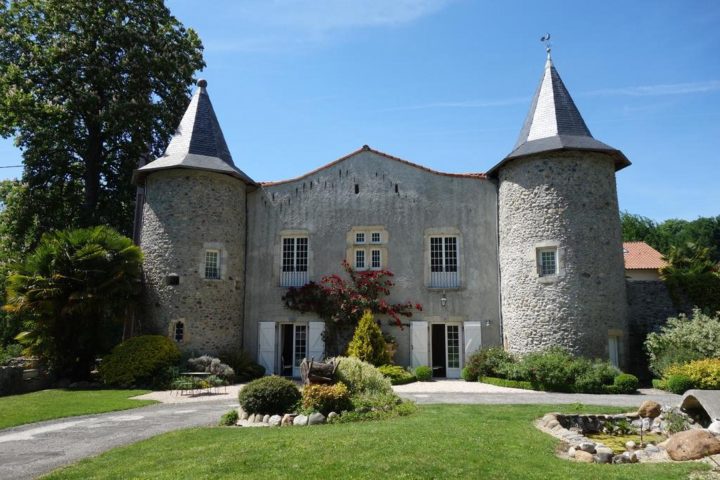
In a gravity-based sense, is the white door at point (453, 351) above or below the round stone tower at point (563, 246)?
below

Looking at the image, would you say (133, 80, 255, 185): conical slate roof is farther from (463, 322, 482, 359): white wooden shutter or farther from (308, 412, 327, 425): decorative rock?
(308, 412, 327, 425): decorative rock

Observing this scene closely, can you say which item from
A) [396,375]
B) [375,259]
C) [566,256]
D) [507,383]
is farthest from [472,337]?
[375,259]

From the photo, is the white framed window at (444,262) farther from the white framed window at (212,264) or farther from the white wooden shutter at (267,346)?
the white framed window at (212,264)

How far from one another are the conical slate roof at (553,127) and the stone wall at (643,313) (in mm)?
4145

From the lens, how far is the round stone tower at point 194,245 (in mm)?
17484

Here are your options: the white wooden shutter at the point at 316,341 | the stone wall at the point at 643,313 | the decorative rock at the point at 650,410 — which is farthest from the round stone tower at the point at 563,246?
the white wooden shutter at the point at 316,341

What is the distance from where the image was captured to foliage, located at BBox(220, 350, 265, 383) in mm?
17156

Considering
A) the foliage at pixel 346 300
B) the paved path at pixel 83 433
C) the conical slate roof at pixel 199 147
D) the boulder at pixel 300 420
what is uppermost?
the conical slate roof at pixel 199 147

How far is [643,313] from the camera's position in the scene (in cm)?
1636

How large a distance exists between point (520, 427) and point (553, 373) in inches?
251

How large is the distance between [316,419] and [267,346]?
965 cm

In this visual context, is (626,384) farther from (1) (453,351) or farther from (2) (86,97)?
(2) (86,97)

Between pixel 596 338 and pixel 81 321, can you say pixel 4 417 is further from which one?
pixel 596 338

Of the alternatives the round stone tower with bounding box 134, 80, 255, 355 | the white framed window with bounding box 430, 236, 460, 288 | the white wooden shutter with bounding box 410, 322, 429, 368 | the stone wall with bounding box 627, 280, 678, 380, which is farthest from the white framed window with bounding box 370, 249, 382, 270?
the stone wall with bounding box 627, 280, 678, 380
